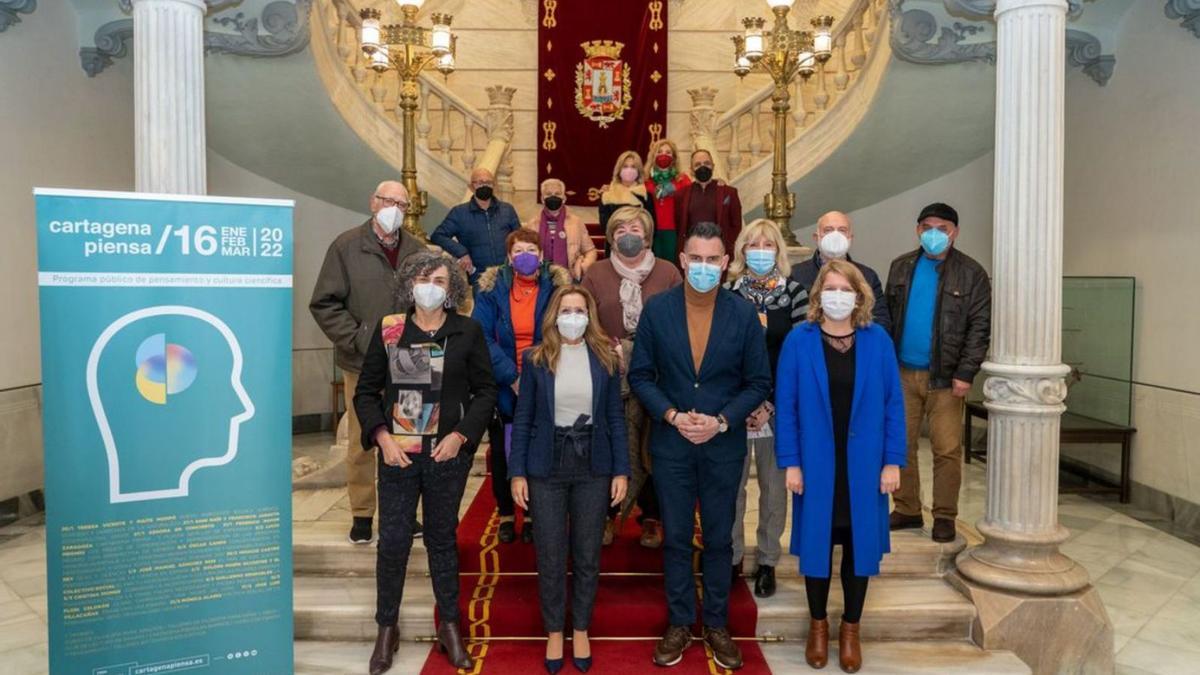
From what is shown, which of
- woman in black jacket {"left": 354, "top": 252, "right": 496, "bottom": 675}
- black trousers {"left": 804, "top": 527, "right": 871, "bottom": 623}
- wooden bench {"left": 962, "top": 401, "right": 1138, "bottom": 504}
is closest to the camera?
woman in black jacket {"left": 354, "top": 252, "right": 496, "bottom": 675}

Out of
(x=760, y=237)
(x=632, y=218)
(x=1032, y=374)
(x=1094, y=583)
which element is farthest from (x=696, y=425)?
(x=1094, y=583)

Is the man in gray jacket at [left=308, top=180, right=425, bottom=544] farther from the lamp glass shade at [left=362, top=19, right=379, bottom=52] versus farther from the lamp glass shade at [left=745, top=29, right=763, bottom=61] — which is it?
the lamp glass shade at [left=745, top=29, right=763, bottom=61]

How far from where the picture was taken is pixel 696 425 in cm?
311

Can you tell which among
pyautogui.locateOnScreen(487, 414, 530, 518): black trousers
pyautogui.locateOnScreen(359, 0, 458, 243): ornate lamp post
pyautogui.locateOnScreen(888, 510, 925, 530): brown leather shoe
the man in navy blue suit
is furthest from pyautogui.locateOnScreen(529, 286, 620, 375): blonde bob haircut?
pyautogui.locateOnScreen(359, 0, 458, 243): ornate lamp post

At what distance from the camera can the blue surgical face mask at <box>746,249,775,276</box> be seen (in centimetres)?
344

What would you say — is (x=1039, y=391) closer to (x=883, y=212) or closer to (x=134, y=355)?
(x=134, y=355)

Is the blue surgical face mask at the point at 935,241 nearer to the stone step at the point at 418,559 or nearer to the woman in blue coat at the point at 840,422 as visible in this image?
the woman in blue coat at the point at 840,422

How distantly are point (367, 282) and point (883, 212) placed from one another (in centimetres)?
592

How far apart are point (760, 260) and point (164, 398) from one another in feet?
7.44

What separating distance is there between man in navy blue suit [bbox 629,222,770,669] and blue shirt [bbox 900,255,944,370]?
1.17 meters

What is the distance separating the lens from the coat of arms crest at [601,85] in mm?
8961

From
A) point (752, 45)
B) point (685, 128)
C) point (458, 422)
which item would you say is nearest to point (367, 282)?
point (458, 422)

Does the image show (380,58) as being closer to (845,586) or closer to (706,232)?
(706,232)

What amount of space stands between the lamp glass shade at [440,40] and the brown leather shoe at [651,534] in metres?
3.70
